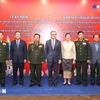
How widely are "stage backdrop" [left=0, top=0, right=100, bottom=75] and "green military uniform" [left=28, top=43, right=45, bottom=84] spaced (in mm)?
1410

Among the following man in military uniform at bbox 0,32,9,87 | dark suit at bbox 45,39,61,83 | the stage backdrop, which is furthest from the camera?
the stage backdrop

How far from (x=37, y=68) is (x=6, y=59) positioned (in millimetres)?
804

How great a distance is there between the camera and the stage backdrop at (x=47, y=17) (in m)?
6.73

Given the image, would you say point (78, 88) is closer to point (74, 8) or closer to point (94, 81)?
point (94, 81)

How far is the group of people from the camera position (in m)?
5.47

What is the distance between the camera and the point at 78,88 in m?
5.30

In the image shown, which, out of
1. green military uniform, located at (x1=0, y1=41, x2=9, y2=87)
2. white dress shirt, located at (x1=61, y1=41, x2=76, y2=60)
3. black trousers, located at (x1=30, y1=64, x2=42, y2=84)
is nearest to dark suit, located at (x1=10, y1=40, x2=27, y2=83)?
green military uniform, located at (x1=0, y1=41, x2=9, y2=87)

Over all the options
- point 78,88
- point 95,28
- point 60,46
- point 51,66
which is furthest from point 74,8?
point 78,88

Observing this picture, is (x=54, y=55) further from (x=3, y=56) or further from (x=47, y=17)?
(x=47, y=17)

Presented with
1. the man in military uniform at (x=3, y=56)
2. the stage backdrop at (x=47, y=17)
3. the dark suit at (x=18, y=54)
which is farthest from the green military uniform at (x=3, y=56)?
the stage backdrop at (x=47, y=17)

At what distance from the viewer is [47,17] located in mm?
6812

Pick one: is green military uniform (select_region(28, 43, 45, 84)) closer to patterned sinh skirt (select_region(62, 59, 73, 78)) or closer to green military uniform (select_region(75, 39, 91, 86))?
patterned sinh skirt (select_region(62, 59, 73, 78))

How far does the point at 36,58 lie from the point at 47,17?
1860 millimetres

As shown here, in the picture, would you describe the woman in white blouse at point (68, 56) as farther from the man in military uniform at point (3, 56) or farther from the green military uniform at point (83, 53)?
the man in military uniform at point (3, 56)
